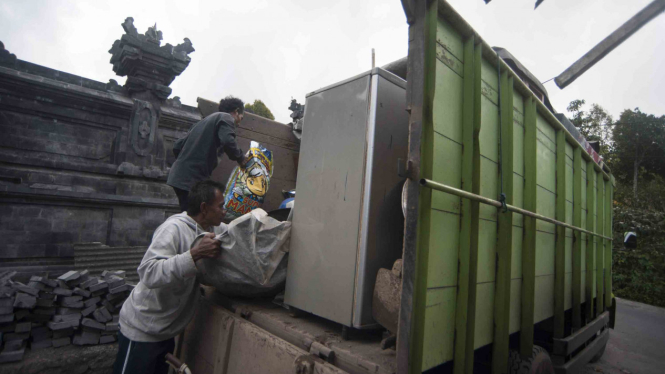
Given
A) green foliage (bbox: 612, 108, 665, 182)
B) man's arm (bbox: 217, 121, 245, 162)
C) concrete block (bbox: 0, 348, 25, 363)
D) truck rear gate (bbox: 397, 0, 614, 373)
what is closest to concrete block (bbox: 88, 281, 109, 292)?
concrete block (bbox: 0, 348, 25, 363)

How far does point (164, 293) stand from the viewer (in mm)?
2016

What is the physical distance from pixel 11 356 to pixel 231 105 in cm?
343

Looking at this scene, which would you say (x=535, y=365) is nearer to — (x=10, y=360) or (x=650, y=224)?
(x=10, y=360)

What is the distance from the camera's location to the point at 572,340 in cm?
265

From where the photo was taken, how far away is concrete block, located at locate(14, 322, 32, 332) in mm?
3737

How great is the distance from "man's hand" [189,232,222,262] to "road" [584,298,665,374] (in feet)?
15.5

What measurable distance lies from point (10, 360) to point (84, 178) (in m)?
5.77

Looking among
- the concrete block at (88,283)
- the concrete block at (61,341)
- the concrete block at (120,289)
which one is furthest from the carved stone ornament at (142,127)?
the concrete block at (61,341)

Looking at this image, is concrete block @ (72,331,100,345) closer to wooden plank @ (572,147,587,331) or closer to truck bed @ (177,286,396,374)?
truck bed @ (177,286,396,374)

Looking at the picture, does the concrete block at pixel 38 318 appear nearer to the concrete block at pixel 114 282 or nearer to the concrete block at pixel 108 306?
the concrete block at pixel 108 306

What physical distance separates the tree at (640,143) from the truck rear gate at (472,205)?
96.9 ft

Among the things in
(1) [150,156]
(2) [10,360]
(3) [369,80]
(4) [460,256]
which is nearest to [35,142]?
(1) [150,156]

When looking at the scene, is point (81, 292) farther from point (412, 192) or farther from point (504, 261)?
point (504, 261)

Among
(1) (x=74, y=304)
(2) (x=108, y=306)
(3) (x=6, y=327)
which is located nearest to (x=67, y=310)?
(1) (x=74, y=304)
